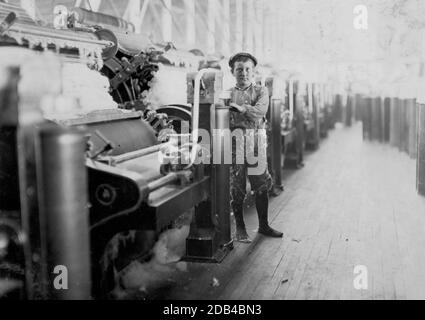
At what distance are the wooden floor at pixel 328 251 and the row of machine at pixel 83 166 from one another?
0.45 m

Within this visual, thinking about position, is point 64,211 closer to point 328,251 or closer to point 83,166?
point 83,166

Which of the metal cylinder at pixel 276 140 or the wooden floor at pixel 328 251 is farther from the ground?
the metal cylinder at pixel 276 140

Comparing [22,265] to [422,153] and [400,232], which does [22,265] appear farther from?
[422,153]

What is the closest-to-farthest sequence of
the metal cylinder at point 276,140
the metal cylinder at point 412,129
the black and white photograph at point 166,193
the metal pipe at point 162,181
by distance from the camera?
the black and white photograph at point 166,193, the metal pipe at point 162,181, the metal cylinder at point 276,140, the metal cylinder at point 412,129

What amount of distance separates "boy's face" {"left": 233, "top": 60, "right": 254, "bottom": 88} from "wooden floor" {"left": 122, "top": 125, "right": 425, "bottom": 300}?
1.63m

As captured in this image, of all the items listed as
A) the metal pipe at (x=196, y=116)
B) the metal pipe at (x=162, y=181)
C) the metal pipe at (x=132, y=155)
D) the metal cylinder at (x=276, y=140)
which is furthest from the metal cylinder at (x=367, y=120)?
the metal pipe at (x=162, y=181)

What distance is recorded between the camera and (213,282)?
166 inches

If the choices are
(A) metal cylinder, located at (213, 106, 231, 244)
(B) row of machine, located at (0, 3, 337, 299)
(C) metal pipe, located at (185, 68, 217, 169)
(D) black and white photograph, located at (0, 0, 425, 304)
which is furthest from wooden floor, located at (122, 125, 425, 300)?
(C) metal pipe, located at (185, 68, 217, 169)

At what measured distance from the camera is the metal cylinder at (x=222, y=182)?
4852mm

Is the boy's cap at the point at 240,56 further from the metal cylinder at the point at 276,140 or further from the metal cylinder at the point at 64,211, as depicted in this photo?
the metal cylinder at the point at 64,211

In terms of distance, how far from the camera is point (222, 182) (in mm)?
4934

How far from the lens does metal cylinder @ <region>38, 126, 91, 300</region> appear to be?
8.71 ft

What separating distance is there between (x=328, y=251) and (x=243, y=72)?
1961 mm

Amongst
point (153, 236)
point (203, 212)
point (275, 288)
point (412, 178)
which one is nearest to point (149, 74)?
point (203, 212)
